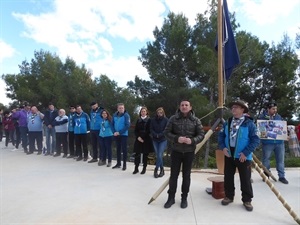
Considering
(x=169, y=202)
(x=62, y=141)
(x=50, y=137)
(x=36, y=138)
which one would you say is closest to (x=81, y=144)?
(x=62, y=141)

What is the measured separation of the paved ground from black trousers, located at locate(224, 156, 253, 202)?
0.18 m

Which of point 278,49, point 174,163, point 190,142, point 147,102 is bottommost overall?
point 174,163

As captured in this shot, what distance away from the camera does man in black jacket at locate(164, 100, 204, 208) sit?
13.0 ft

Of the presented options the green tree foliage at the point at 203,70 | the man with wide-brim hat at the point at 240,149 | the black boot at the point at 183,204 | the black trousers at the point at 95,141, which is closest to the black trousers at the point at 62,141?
the black trousers at the point at 95,141

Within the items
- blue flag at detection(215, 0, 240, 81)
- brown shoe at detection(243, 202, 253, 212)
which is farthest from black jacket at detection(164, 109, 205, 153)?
blue flag at detection(215, 0, 240, 81)

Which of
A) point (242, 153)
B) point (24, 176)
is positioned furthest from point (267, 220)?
point (24, 176)

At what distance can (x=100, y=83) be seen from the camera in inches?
803

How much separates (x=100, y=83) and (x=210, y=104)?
28.6 feet

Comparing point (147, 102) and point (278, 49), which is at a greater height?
point (278, 49)

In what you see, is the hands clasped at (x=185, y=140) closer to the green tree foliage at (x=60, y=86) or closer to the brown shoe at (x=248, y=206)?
the brown shoe at (x=248, y=206)

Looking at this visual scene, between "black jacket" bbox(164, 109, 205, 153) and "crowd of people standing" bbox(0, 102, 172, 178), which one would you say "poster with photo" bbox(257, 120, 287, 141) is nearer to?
"black jacket" bbox(164, 109, 205, 153)

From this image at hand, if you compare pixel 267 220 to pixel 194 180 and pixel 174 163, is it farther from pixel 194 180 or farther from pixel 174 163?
pixel 194 180

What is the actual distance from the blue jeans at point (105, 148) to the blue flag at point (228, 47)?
3326 millimetres

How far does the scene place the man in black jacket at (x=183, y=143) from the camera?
13.0 ft
